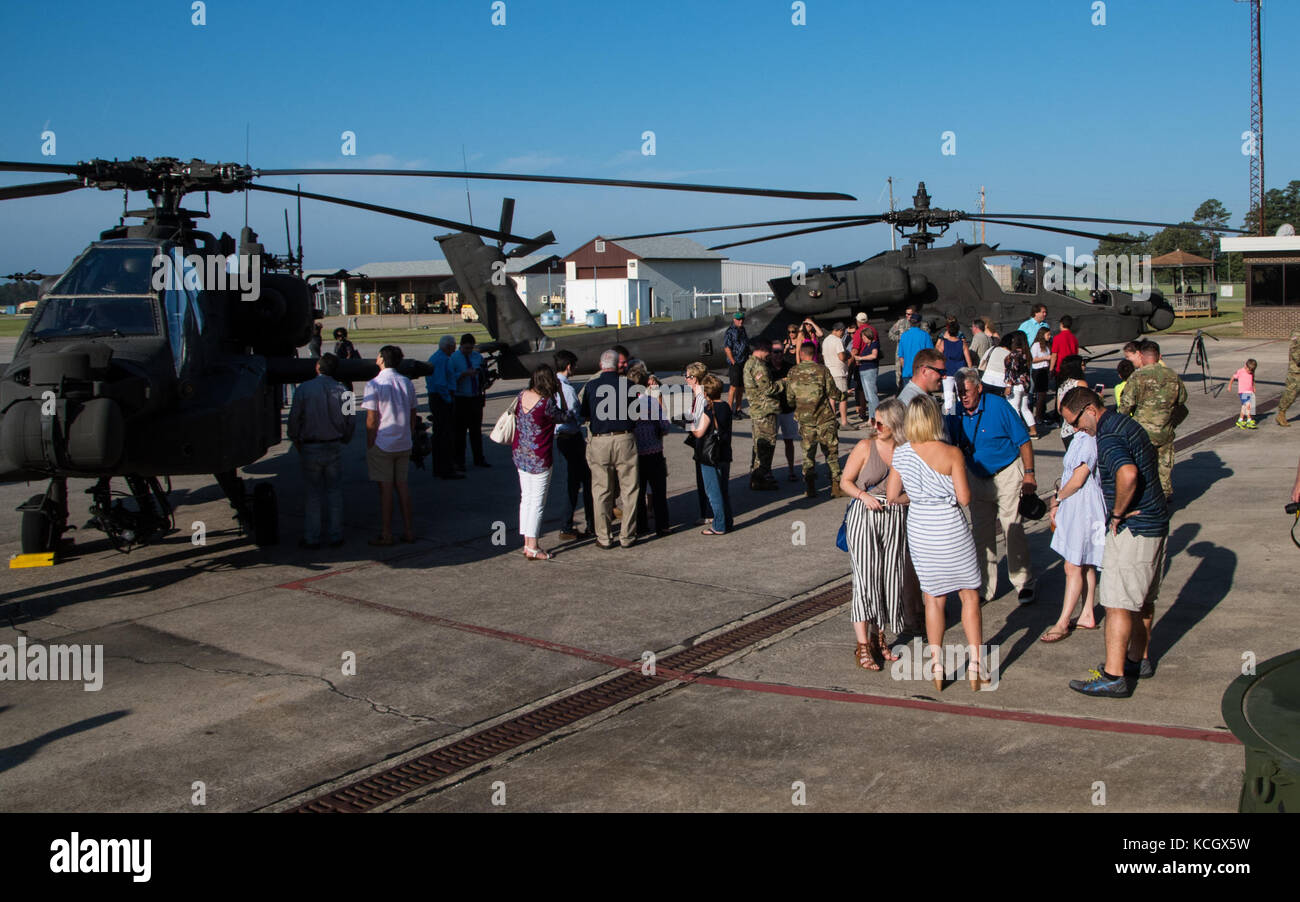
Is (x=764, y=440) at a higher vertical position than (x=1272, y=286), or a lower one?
lower

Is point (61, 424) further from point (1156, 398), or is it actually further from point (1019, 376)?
point (1019, 376)

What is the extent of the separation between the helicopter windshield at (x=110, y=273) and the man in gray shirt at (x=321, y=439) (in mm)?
1584

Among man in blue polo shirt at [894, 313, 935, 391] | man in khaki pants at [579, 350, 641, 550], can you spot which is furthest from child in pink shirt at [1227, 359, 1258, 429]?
man in khaki pants at [579, 350, 641, 550]

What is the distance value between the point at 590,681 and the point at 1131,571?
3.13 meters

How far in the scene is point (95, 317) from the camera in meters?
8.53

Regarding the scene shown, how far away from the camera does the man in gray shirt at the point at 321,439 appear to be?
31.1ft

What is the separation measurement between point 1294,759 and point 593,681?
417cm

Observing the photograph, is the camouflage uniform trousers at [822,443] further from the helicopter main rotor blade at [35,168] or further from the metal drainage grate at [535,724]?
the helicopter main rotor blade at [35,168]

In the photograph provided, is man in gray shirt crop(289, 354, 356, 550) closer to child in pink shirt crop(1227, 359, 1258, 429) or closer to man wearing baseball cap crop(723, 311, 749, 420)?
man wearing baseball cap crop(723, 311, 749, 420)

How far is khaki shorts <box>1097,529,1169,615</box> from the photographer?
5.63m

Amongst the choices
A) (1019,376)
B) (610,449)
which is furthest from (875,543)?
(1019,376)

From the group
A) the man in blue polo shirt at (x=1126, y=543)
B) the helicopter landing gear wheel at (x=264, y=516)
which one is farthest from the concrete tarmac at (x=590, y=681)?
the man in blue polo shirt at (x=1126, y=543)

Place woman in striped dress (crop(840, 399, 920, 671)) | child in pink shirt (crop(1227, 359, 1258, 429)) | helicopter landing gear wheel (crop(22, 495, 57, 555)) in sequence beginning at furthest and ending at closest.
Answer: child in pink shirt (crop(1227, 359, 1258, 429))
helicopter landing gear wheel (crop(22, 495, 57, 555))
woman in striped dress (crop(840, 399, 920, 671))

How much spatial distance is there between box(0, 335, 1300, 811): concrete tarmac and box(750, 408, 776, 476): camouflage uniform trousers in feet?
4.49
